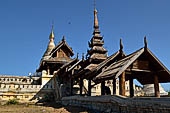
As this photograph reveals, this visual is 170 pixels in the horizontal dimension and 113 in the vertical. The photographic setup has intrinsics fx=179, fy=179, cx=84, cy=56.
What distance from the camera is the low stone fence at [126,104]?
19.3 feet

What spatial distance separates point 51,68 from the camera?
25.0m

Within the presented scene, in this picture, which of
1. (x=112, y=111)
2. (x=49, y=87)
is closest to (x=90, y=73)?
(x=112, y=111)

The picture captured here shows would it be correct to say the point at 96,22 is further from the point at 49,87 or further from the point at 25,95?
the point at 25,95

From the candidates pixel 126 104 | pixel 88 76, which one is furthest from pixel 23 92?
pixel 126 104

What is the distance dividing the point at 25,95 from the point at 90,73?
946cm

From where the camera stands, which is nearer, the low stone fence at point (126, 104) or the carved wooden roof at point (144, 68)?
the low stone fence at point (126, 104)

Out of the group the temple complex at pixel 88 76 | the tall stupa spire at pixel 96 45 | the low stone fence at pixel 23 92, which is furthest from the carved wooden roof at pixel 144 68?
the low stone fence at pixel 23 92

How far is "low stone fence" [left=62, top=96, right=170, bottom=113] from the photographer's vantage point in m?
5.89

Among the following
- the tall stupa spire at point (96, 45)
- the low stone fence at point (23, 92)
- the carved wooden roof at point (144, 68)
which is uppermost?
the tall stupa spire at point (96, 45)

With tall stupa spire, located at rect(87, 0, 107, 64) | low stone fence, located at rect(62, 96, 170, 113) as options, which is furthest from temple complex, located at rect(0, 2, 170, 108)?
low stone fence, located at rect(62, 96, 170, 113)

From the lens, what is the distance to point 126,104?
7.70 metres

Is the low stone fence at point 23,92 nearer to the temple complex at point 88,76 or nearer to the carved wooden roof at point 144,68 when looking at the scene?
the temple complex at point 88,76

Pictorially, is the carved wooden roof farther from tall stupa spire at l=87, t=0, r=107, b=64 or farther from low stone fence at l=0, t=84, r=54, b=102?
low stone fence at l=0, t=84, r=54, b=102

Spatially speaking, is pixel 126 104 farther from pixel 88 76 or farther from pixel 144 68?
pixel 88 76
